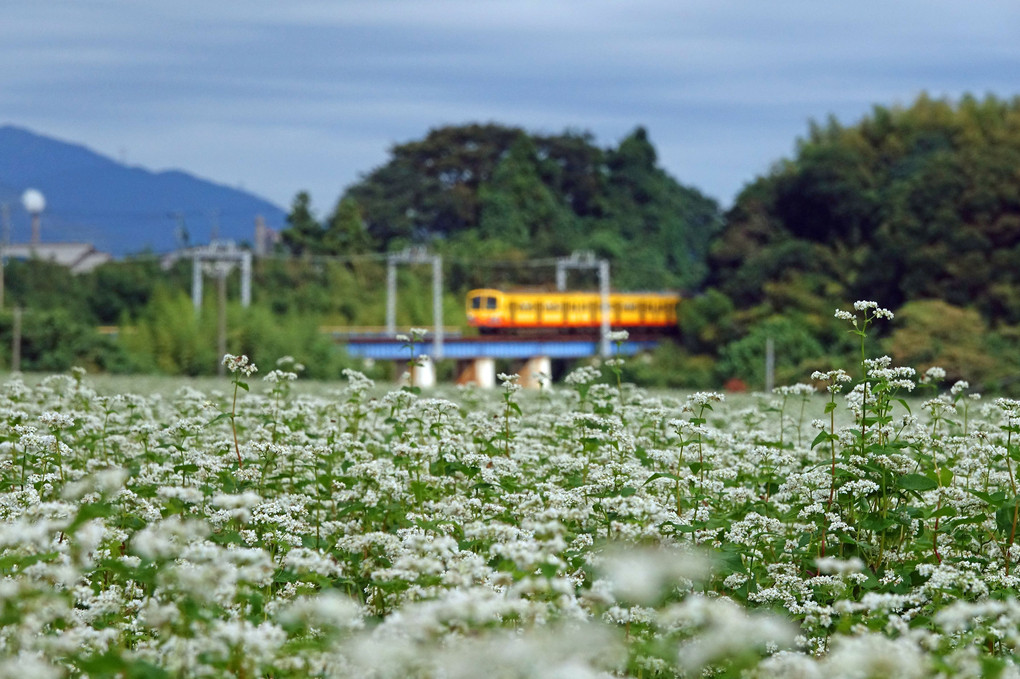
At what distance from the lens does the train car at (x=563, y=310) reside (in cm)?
4766

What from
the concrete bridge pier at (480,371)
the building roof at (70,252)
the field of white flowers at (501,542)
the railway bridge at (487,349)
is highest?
the building roof at (70,252)

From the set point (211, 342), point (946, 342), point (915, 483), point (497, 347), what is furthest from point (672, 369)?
point (915, 483)

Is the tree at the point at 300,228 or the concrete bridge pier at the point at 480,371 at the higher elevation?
the tree at the point at 300,228

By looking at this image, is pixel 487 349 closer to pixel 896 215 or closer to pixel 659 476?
pixel 896 215

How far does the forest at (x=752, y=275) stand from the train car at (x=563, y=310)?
1231 millimetres

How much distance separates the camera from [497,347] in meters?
48.3

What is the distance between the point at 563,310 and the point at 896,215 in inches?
510

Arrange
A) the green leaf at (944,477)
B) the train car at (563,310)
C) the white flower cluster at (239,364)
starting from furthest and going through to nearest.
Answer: the train car at (563,310)
the white flower cluster at (239,364)
the green leaf at (944,477)

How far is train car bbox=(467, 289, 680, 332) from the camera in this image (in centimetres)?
4766

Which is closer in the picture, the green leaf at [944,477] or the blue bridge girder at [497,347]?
the green leaf at [944,477]

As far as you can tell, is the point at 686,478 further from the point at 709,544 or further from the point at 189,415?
the point at 189,415

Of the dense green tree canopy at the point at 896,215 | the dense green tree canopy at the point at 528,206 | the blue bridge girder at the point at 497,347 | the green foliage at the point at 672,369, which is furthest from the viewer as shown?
the dense green tree canopy at the point at 528,206

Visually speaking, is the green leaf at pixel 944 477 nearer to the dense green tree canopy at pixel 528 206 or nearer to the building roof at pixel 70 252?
the dense green tree canopy at pixel 528 206

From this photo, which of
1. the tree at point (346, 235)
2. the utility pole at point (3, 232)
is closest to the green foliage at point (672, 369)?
the tree at point (346, 235)
